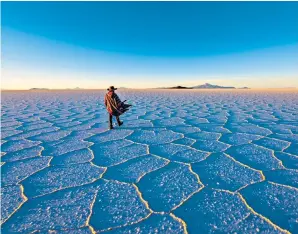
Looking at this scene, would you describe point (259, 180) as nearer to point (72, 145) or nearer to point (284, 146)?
point (284, 146)

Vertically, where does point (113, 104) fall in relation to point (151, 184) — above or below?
above

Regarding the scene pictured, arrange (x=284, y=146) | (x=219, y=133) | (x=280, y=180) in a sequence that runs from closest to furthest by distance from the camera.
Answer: (x=280, y=180) → (x=284, y=146) → (x=219, y=133)

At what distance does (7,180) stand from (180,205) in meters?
1.46

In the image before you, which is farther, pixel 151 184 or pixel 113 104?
pixel 113 104

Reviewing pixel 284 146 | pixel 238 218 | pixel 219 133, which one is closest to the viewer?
pixel 238 218

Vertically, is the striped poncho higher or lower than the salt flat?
higher

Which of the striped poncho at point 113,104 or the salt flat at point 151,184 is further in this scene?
the striped poncho at point 113,104

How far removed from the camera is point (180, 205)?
152 centimetres

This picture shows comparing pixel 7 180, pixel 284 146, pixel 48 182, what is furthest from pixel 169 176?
pixel 284 146

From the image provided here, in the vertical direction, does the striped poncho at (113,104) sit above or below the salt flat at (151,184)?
above

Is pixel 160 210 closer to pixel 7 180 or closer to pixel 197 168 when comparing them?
pixel 197 168

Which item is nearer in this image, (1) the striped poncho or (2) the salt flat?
(2) the salt flat

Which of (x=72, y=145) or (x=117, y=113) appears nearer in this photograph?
(x=72, y=145)

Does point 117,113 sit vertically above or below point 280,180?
above
